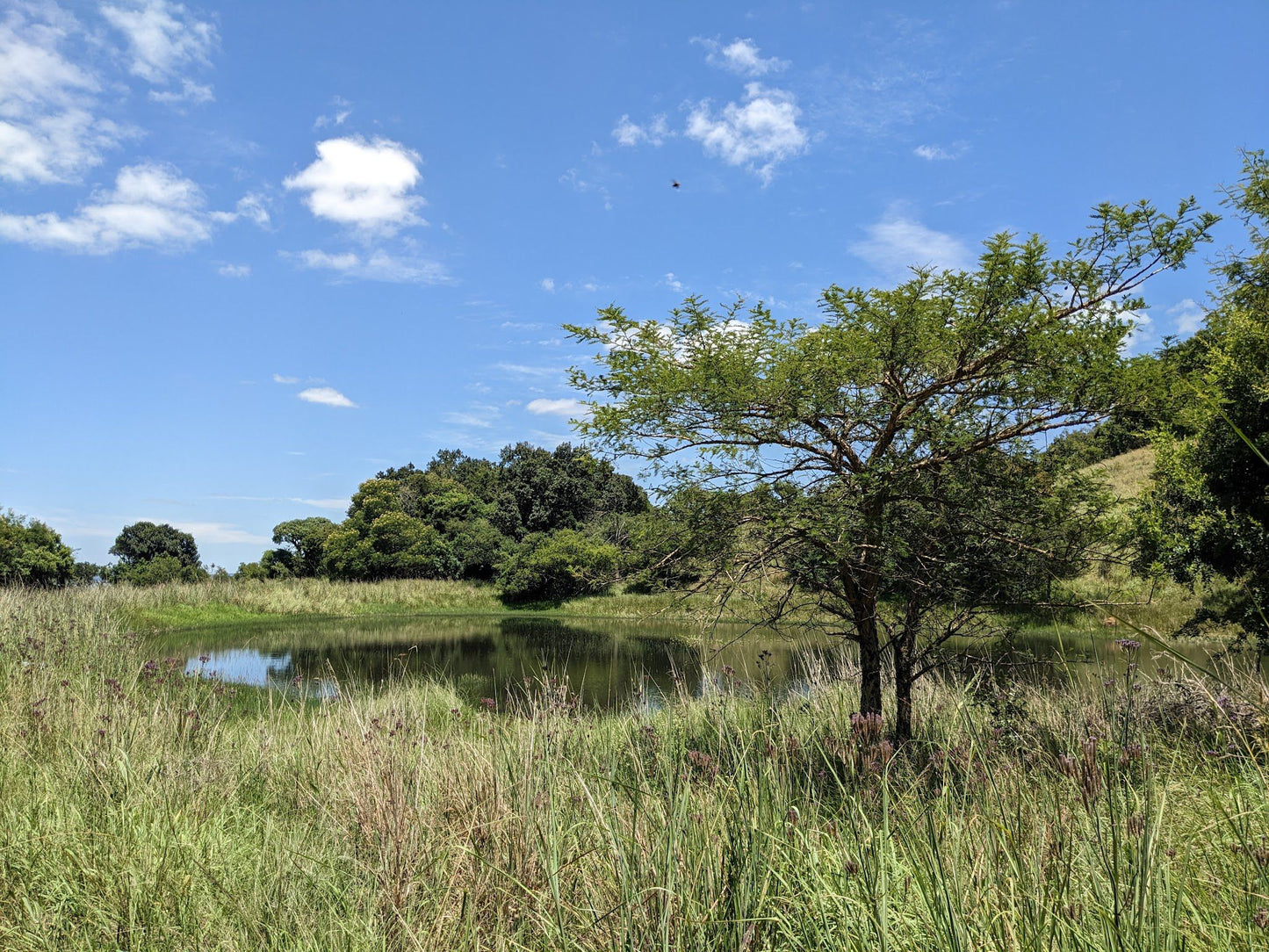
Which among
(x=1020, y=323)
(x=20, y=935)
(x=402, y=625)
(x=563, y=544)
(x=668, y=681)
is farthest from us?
(x=563, y=544)

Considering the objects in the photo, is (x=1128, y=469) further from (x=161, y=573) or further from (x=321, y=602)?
(x=161, y=573)

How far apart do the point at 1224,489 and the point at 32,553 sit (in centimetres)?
3554

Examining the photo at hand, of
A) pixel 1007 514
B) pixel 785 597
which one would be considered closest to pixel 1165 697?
pixel 1007 514

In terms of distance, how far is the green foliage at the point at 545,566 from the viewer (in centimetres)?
3067

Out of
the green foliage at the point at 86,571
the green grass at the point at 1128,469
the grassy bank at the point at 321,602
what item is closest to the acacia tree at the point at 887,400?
the grassy bank at the point at 321,602

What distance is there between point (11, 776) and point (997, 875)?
5.70m

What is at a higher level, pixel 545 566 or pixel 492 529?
pixel 492 529

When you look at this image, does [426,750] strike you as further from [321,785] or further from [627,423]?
[627,423]

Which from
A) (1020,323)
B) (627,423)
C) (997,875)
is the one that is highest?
(1020,323)

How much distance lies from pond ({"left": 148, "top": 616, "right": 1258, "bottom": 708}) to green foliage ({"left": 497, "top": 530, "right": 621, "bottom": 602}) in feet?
10.4

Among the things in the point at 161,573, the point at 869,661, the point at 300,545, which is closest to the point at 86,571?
the point at 161,573

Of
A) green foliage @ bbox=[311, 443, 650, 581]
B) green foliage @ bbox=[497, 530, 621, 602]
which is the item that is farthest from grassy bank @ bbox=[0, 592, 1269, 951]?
green foliage @ bbox=[311, 443, 650, 581]

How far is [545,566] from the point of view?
31375mm

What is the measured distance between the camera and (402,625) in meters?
25.8
